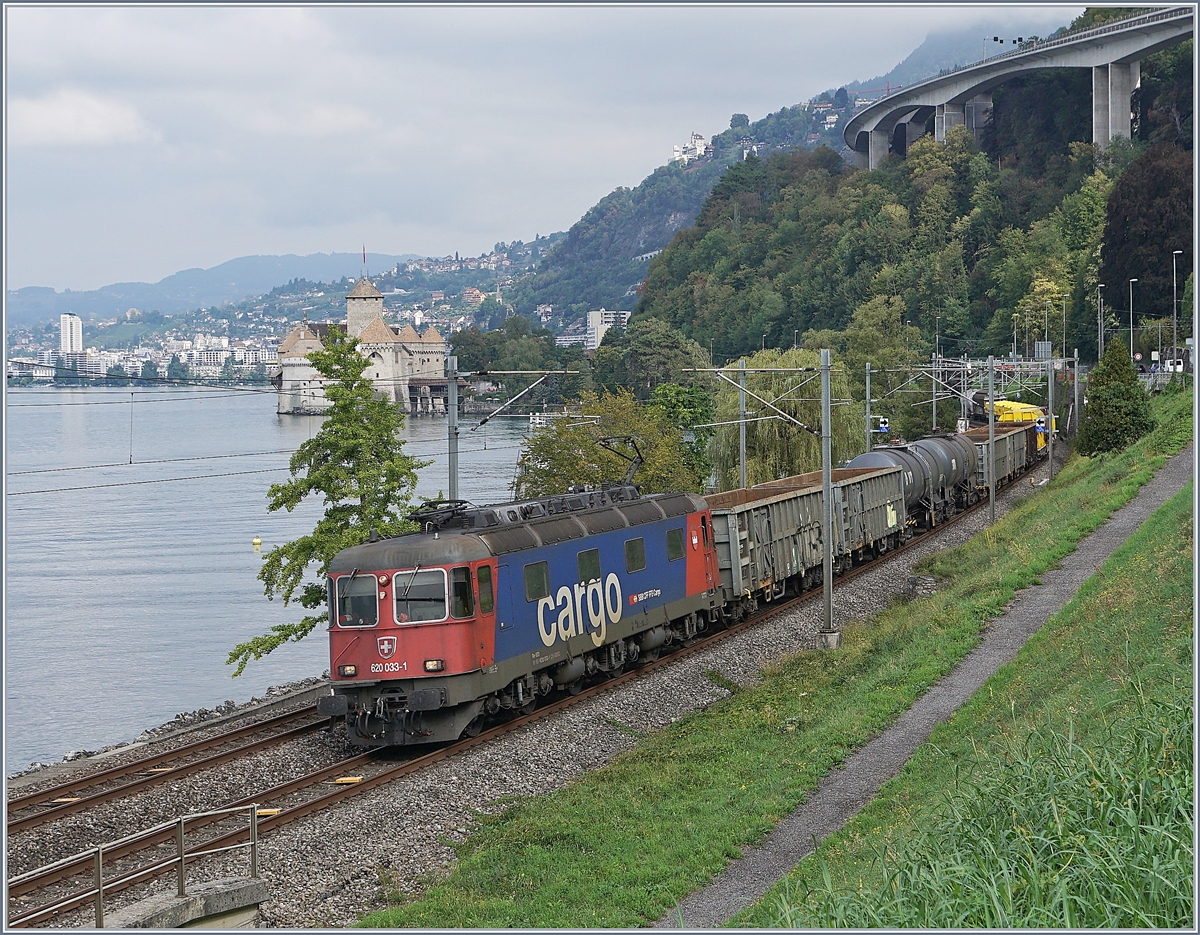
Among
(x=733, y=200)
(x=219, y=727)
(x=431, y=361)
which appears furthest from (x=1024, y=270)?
(x=219, y=727)

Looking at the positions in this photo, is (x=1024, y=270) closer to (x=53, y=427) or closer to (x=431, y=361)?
(x=431, y=361)

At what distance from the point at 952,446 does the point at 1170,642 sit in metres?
36.5

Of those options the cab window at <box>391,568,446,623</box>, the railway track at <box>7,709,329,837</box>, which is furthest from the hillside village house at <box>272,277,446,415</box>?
the cab window at <box>391,568,446,623</box>

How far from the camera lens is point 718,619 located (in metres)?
31.9

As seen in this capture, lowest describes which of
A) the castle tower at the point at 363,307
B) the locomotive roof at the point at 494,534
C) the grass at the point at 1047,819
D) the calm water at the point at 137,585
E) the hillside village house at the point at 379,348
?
the calm water at the point at 137,585

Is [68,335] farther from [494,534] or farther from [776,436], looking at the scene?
[494,534]

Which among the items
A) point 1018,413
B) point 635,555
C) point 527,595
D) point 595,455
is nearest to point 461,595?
point 527,595

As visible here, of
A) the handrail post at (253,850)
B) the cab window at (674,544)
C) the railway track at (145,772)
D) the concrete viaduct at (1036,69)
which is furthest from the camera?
the concrete viaduct at (1036,69)

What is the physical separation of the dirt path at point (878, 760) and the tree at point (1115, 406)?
1740 centimetres

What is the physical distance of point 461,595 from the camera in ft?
65.6

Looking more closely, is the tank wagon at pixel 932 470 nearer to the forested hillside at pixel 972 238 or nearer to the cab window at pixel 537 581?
the cab window at pixel 537 581

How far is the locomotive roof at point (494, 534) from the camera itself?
66.1 ft

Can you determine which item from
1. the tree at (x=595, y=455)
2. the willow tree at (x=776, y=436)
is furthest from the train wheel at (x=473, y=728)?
the willow tree at (x=776, y=436)

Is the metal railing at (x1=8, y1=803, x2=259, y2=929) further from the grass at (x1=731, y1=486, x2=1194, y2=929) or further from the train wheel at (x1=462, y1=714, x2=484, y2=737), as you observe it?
the train wheel at (x1=462, y1=714, x2=484, y2=737)
